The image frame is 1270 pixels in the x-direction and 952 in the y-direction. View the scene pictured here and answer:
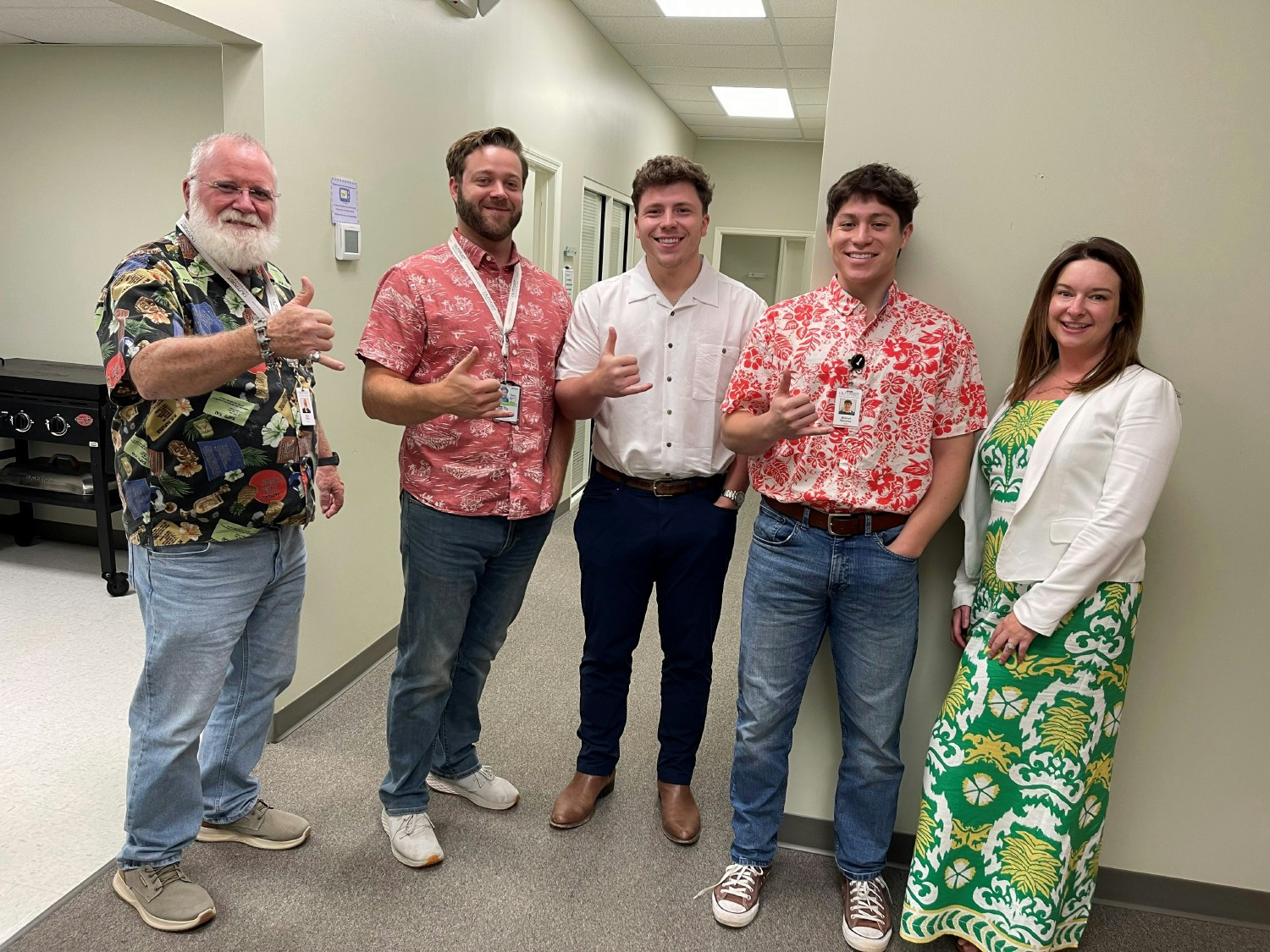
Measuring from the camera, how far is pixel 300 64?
244 centimetres

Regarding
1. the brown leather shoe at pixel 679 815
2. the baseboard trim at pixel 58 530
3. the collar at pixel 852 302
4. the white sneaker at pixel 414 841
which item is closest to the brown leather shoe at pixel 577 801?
the brown leather shoe at pixel 679 815

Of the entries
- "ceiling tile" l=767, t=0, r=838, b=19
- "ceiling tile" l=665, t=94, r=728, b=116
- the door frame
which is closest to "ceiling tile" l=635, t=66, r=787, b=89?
"ceiling tile" l=665, t=94, r=728, b=116

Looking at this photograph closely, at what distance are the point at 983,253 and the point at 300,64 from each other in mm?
1915

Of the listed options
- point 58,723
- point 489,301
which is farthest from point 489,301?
point 58,723

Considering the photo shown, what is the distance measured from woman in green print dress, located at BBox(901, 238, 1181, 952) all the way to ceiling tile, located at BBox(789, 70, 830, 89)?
15.0 ft

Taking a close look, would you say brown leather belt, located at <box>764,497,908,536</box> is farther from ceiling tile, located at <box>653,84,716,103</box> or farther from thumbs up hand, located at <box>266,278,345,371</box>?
ceiling tile, located at <box>653,84,716,103</box>

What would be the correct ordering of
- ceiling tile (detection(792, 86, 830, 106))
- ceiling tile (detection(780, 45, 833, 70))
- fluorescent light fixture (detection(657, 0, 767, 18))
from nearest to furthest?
fluorescent light fixture (detection(657, 0, 767, 18)) → ceiling tile (detection(780, 45, 833, 70)) → ceiling tile (detection(792, 86, 830, 106))

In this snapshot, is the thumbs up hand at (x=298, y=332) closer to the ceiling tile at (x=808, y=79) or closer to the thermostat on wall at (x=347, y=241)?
the thermostat on wall at (x=347, y=241)

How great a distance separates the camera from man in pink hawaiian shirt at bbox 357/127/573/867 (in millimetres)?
1856

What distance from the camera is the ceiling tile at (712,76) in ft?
19.5

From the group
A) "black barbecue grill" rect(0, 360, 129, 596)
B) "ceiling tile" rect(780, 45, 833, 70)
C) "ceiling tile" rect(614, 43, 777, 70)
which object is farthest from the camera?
"ceiling tile" rect(614, 43, 777, 70)

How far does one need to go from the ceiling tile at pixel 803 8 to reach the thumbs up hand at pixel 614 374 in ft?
11.0

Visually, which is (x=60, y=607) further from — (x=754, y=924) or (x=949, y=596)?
(x=949, y=596)

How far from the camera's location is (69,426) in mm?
3857
